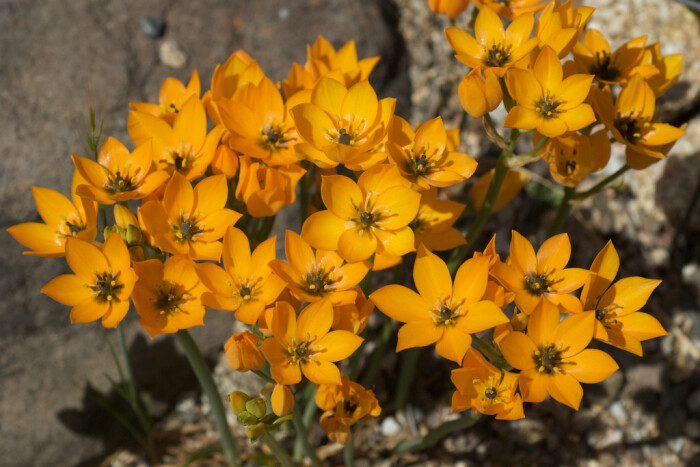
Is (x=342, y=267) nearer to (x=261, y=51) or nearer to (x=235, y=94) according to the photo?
(x=235, y=94)

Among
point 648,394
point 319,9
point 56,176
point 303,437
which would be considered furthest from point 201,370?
point 648,394

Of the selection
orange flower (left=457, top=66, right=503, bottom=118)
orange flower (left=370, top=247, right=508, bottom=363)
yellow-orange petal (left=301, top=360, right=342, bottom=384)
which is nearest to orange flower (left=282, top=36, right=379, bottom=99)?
orange flower (left=457, top=66, right=503, bottom=118)

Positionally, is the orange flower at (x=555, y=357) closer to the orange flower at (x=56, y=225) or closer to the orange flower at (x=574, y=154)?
the orange flower at (x=574, y=154)

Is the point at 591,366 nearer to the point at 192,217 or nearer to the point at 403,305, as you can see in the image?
the point at 403,305

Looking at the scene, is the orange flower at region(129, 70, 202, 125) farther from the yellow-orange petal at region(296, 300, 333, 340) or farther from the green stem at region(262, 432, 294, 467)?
the green stem at region(262, 432, 294, 467)

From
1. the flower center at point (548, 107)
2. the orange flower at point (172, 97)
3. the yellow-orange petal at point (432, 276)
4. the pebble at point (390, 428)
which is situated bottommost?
the pebble at point (390, 428)

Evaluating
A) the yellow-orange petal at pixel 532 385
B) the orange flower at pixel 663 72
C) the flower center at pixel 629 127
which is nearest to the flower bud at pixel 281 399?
the yellow-orange petal at pixel 532 385

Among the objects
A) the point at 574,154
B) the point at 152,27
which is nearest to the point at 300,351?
the point at 574,154
